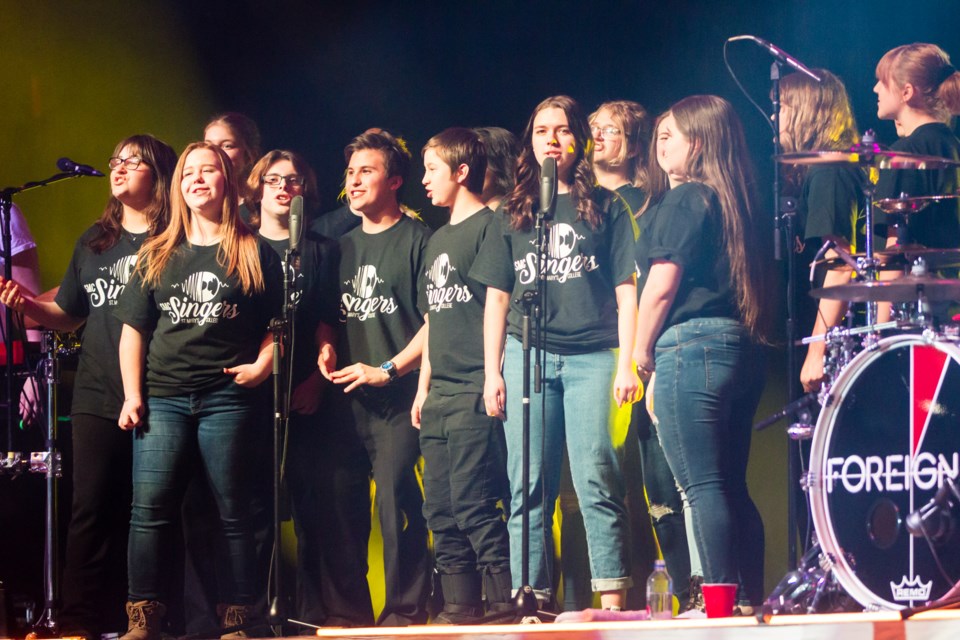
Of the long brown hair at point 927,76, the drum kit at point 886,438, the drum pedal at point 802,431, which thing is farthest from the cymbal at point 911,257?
the long brown hair at point 927,76

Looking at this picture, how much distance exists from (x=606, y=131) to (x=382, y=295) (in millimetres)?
1164

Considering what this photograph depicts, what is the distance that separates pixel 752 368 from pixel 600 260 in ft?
2.46

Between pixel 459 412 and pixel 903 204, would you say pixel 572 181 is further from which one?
pixel 903 204

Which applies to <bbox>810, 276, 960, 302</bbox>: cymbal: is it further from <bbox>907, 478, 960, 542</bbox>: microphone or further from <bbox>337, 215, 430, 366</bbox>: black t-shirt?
<bbox>337, 215, 430, 366</bbox>: black t-shirt

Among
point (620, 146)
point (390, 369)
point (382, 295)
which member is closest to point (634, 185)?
point (620, 146)

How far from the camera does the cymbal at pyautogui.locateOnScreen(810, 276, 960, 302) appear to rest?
13.1ft

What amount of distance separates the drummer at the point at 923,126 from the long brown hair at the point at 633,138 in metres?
0.96

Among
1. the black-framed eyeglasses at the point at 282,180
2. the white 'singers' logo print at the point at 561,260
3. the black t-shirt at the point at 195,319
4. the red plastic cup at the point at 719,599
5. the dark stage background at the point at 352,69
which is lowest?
the red plastic cup at the point at 719,599

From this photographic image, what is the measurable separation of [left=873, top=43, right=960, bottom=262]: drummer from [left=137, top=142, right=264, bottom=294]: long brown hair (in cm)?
244

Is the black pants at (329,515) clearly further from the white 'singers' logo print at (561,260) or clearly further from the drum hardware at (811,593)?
the drum hardware at (811,593)

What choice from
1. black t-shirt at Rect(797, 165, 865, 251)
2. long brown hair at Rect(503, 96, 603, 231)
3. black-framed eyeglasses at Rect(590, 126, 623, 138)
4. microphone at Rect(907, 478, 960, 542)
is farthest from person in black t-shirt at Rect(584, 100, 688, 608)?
microphone at Rect(907, 478, 960, 542)

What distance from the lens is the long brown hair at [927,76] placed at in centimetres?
482

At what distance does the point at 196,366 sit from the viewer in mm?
5188

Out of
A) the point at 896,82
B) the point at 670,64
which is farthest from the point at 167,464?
the point at 896,82
